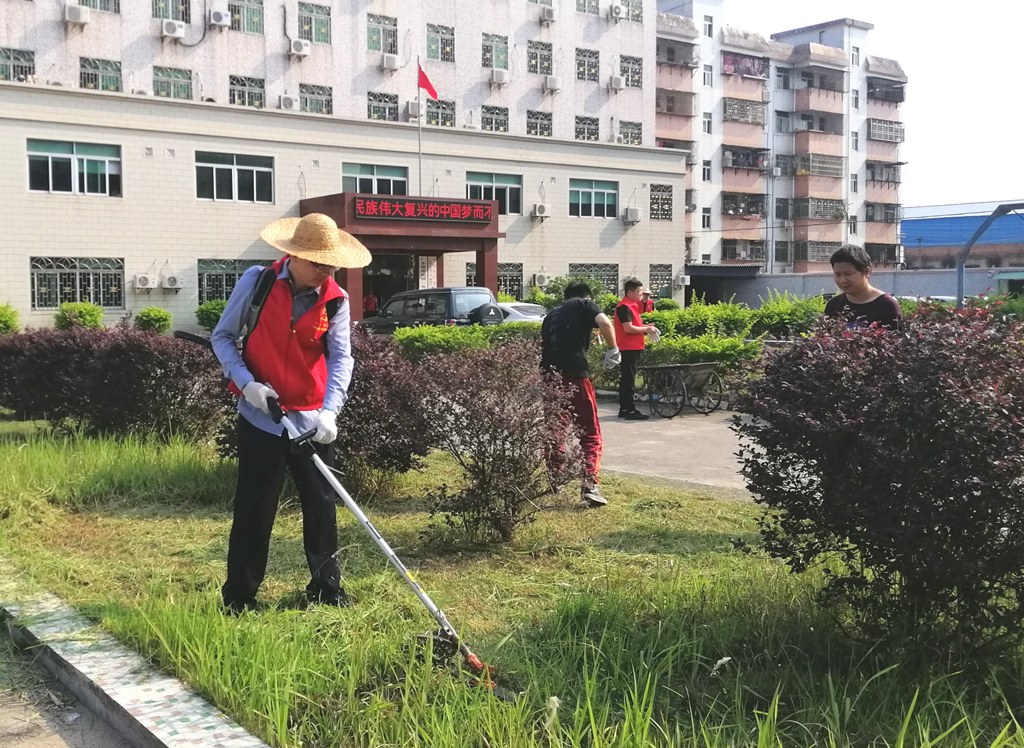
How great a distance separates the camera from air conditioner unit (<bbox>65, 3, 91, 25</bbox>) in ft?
94.5

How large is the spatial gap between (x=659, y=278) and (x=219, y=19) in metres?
19.6

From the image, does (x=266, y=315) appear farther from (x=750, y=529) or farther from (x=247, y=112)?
(x=247, y=112)

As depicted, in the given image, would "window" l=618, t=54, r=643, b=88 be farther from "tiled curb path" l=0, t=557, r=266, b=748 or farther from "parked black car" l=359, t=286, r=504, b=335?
"tiled curb path" l=0, t=557, r=266, b=748

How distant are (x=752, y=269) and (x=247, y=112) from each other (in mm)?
23459

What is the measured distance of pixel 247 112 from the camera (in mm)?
31359

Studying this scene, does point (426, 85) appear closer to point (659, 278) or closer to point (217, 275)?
point (217, 275)

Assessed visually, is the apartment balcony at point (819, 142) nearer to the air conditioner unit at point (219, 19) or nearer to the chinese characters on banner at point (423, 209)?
the chinese characters on banner at point (423, 209)

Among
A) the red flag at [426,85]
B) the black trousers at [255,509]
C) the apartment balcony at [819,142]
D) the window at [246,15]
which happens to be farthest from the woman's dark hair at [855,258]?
the apartment balcony at [819,142]

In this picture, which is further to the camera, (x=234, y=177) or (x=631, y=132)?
(x=631, y=132)

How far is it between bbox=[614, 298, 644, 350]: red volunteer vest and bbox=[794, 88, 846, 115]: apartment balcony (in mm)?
46514

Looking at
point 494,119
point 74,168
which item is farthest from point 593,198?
point 74,168

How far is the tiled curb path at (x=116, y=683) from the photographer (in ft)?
10.6

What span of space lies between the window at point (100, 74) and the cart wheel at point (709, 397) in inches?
941

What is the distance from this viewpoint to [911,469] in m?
3.36
